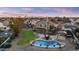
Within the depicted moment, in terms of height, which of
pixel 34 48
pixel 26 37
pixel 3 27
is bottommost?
pixel 34 48

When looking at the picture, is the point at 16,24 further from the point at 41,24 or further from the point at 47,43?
the point at 47,43

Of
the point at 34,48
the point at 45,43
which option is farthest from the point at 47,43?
the point at 34,48

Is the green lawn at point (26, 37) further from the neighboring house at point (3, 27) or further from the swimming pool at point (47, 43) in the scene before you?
the neighboring house at point (3, 27)

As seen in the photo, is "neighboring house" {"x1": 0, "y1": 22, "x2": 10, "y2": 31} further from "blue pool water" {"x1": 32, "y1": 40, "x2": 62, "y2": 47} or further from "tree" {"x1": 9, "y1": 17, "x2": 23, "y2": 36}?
"blue pool water" {"x1": 32, "y1": 40, "x2": 62, "y2": 47}

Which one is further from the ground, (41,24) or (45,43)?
(41,24)

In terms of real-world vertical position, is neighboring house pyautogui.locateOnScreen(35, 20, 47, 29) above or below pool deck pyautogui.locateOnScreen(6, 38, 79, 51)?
above

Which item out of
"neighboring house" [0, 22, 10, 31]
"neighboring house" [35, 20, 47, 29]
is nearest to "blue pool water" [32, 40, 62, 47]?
"neighboring house" [35, 20, 47, 29]

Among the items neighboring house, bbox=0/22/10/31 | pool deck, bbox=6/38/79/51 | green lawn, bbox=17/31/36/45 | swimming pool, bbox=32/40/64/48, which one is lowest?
pool deck, bbox=6/38/79/51
